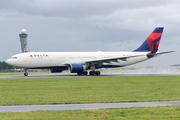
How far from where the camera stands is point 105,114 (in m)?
10.3

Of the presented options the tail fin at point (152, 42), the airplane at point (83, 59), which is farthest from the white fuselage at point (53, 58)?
the tail fin at point (152, 42)

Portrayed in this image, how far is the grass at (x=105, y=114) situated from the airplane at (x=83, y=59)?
3091cm

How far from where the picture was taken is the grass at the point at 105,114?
9.68 m

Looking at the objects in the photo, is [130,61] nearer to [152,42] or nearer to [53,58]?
[152,42]

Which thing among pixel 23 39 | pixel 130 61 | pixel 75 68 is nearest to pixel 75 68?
pixel 75 68

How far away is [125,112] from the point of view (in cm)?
1073

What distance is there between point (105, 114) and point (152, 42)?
41746 mm

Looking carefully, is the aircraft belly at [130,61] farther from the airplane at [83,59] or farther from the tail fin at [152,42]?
the tail fin at [152,42]

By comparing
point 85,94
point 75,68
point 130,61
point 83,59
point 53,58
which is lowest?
point 85,94

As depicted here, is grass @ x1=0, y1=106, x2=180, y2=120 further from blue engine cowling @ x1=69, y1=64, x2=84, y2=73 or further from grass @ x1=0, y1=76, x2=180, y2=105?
blue engine cowling @ x1=69, y1=64, x2=84, y2=73

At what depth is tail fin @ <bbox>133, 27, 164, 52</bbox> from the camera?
50031 mm

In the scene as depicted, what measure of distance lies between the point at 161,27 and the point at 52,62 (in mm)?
22339

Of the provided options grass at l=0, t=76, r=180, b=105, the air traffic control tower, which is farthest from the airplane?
the air traffic control tower

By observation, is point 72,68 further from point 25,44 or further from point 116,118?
point 25,44
